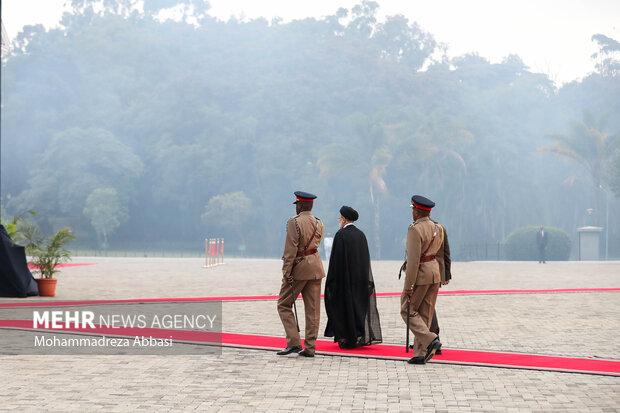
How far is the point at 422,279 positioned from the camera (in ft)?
28.3

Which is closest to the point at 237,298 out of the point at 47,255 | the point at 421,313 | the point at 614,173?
the point at 47,255

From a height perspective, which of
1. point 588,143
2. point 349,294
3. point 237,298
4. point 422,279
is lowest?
point 237,298

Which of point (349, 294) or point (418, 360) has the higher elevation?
point (349, 294)

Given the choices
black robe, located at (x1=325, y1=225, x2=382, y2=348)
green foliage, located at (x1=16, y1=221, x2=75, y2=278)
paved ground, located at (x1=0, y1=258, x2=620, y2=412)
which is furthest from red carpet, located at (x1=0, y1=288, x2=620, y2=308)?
black robe, located at (x1=325, y1=225, x2=382, y2=348)

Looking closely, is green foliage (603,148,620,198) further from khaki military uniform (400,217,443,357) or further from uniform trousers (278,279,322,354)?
uniform trousers (278,279,322,354)

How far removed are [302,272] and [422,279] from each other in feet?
4.32

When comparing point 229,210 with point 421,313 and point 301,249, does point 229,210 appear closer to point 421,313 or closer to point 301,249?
point 301,249

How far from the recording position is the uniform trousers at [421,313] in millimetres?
8578

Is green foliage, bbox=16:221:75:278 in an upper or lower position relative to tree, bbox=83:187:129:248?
lower

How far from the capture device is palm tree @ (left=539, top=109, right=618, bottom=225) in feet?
166

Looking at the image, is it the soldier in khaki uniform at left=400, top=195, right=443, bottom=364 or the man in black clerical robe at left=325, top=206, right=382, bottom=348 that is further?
the man in black clerical robe at left=325, top=206, right=382, bottom=348

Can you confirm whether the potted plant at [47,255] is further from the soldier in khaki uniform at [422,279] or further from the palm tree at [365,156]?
the palm tree at [365,156]

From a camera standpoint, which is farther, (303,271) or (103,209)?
(103,209)

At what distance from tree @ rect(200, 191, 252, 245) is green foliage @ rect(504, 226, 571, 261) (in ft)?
69.4
